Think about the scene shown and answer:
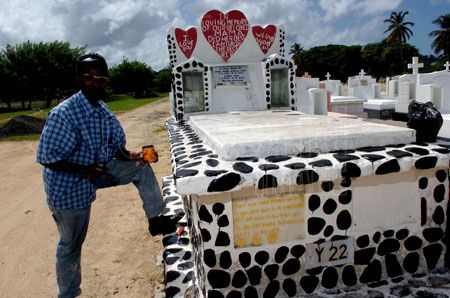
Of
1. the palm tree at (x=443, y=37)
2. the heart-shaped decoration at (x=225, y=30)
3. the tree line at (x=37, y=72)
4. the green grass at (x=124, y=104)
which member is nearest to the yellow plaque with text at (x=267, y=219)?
the heart-shaped decoration at (x=225, y=30)

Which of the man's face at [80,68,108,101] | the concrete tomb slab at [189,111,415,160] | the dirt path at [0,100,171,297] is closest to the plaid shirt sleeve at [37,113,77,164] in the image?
the man's face at [80,68,108,101]

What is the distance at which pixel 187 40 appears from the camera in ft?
23.8

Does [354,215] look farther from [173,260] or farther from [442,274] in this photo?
[173,260]

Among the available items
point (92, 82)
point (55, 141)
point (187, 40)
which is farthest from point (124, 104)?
point (55, 141)

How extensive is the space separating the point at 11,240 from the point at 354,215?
4.65 m

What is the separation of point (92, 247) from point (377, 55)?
63876mm

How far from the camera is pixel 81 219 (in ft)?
9.25

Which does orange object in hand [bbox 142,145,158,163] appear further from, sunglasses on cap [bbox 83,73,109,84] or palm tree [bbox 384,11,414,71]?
palm tree [bbox 384,11,414,71]

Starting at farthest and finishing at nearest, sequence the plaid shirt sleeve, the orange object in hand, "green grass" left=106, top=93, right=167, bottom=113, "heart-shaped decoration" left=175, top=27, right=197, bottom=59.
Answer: "green grass" left=106, top=93, right=167, bottom=113 < "heart-shaped decoration" left=175, top=27, right=197, bottom=59 < the orange object in hand < the plaid shirt sleeve

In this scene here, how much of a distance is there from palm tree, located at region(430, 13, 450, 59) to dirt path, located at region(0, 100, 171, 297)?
169 ft

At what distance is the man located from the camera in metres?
2.62

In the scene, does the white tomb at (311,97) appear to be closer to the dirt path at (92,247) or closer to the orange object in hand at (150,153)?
the dirt path at (92,247)

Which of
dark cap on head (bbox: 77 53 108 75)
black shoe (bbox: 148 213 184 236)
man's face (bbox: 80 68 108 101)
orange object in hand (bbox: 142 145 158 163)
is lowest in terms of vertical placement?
black shoe (bbox: 148 213 184 236)

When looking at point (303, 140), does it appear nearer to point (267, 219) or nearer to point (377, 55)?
point (267, 219)
